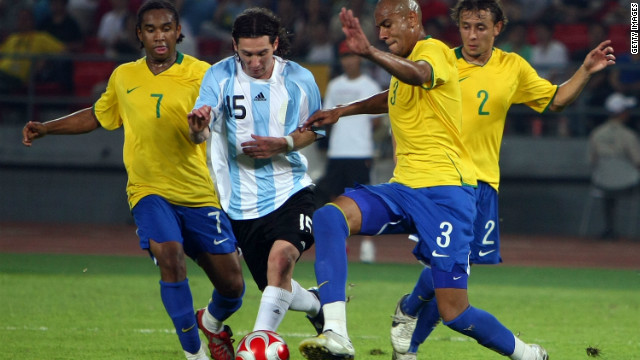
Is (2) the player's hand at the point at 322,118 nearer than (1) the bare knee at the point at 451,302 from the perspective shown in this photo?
No

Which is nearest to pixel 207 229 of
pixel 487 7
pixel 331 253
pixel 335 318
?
pixel 331 253

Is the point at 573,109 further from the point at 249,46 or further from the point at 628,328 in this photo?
the point at 249,46

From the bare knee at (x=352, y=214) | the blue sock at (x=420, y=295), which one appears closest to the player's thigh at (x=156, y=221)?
the bare knee at (x=352, y=214)

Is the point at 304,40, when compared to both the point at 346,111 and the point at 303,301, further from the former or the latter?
the point at 346,111

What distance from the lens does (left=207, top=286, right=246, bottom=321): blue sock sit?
6.82 metres

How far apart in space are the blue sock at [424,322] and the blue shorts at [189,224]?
134 centimetres

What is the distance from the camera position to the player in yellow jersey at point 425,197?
5.55 meters

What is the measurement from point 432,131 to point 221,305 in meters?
2.09

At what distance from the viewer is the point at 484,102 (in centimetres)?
667

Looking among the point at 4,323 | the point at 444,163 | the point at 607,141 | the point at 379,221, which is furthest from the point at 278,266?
the point at 607,141

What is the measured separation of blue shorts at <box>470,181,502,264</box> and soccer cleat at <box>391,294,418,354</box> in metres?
0.59

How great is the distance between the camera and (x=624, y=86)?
54.0 ft

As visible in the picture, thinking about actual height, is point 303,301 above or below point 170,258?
below

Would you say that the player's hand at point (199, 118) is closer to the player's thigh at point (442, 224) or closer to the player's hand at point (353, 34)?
the player's hand at point (353, 34)
